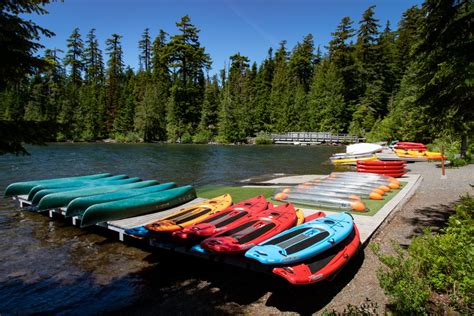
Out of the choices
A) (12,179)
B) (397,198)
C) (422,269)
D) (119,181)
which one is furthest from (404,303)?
(12,179)

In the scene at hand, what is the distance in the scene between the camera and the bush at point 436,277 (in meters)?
4.11

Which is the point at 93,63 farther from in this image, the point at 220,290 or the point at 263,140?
the point at 220,290

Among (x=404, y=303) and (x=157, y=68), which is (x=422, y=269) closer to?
(x=404, y=303)

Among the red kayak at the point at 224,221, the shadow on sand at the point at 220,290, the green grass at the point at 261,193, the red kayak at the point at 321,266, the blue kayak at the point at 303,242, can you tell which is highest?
the blue kayak at the point at 303,242

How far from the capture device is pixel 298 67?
3093 inches

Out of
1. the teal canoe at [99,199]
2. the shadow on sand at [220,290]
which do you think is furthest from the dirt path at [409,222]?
the teal canoe at [99,199]

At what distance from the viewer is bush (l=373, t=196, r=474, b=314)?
13.5ft

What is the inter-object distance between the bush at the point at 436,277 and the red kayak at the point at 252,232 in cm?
248

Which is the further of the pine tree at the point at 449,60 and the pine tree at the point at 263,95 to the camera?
the pine tree at the point at 263,95

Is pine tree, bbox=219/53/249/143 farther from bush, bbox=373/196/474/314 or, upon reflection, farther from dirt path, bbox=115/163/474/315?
bush, bbox=373/196/474/314

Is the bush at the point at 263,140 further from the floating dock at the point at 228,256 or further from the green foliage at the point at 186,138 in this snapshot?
the floating dock at the point at 228,256

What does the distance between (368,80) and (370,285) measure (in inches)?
2449

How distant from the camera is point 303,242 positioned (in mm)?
6176

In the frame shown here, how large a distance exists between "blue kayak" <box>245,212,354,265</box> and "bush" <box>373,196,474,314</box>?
3.81ft
